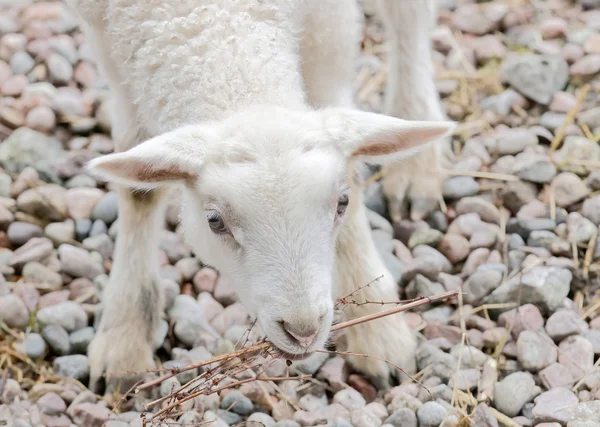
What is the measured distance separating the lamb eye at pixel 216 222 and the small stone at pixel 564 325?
147cm

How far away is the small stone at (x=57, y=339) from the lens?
11.6 ft

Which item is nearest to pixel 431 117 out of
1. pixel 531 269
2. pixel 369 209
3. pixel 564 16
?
pixel 369 209

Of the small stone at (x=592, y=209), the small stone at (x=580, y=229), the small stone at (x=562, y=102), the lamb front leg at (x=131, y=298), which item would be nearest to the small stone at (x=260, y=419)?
the lamb front leg at (x=131, y=298)

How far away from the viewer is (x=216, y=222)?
2.61 meters

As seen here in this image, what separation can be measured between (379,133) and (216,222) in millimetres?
543

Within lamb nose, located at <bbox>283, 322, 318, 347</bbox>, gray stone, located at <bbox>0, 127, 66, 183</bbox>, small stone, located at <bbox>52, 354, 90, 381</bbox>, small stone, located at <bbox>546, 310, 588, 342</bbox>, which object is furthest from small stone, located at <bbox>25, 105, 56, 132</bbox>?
small stone, located at <bbox>546, 310, 588, 342</bbox>

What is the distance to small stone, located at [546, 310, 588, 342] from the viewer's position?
3.41 m

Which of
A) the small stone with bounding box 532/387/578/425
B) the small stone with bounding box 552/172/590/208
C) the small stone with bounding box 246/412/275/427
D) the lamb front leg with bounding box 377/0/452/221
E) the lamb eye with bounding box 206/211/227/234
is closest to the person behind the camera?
the lamb eye with bounding box 206/211/227/234

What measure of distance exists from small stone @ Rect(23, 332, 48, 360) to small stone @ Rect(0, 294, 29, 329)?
0.35ft

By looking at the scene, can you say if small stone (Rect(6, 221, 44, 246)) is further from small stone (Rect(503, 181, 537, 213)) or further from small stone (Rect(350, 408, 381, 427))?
small stone (Rect(503, 181, 537, 213))

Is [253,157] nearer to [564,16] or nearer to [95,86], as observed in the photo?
[95,86]

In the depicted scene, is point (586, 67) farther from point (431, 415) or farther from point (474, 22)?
point (431, 415)

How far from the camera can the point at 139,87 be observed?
2.96 metres

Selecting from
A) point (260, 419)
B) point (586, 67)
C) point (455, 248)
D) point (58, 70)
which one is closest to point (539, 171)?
point (455, 248)
